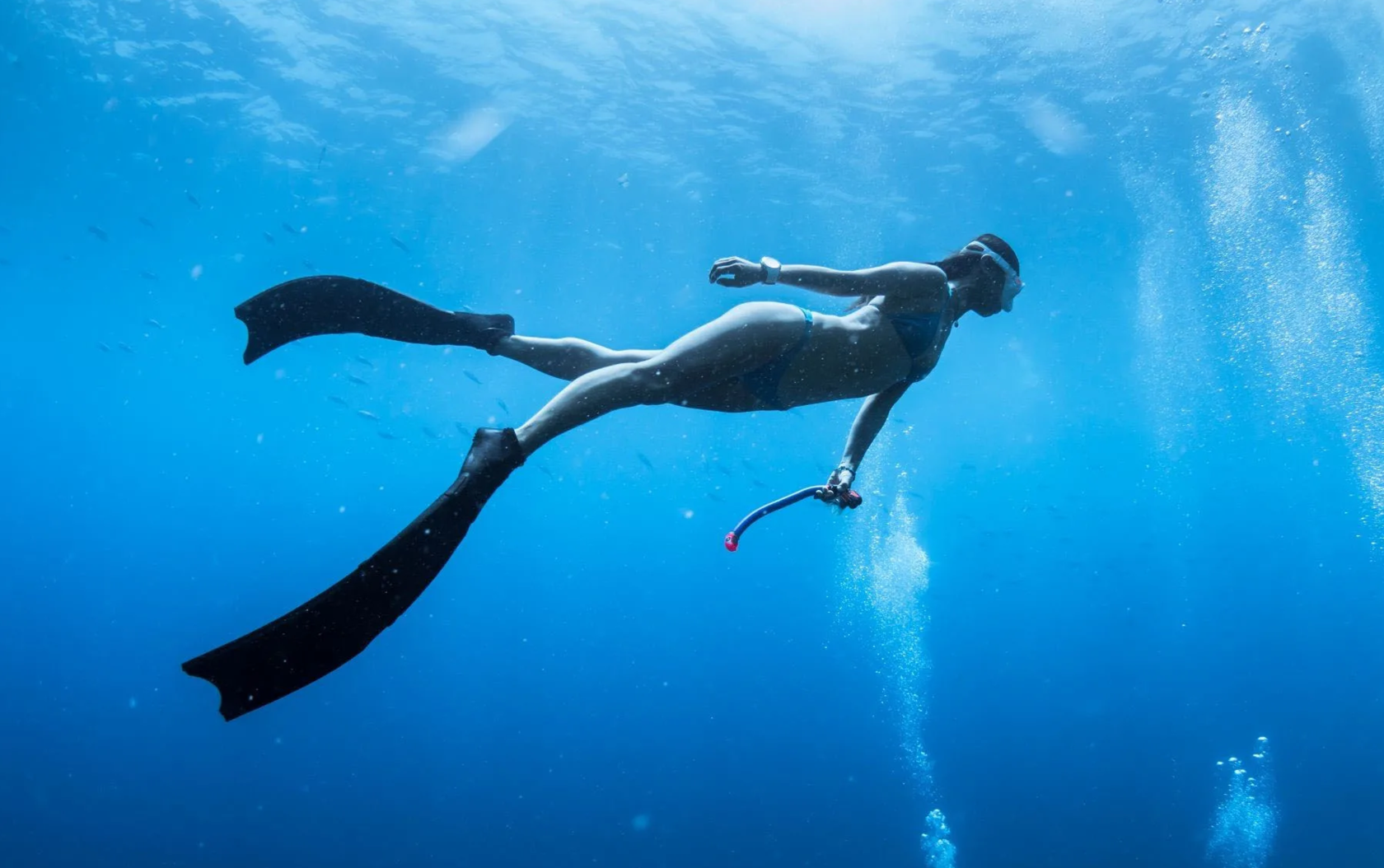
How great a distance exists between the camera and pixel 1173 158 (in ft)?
56.8

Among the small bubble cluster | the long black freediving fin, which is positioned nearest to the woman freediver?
the long black freediving fin

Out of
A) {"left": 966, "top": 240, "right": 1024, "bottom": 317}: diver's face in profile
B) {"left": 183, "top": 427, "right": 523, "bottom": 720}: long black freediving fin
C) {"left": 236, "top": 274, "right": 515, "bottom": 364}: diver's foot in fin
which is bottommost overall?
{"left": 183, "top": 427, "right": 523, "bottom": 720}: long black freediving fin

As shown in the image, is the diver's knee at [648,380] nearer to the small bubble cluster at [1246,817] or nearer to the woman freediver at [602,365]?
the woman freediver at [602,365]

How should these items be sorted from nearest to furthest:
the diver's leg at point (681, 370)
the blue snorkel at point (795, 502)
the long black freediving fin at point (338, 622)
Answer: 1. the long black freediving fin at point (338, 622)
2. the diver's leg at point (681, 370)
3. the blue snorkel at point (795, 502)

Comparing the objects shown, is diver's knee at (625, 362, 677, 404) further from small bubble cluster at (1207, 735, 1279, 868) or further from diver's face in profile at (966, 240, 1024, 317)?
small bubble cluster at (1207, 735, 1279, 868)

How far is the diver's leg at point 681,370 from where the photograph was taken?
3.12 m

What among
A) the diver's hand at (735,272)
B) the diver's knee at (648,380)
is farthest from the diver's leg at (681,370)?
the diver's hand at (735,272)

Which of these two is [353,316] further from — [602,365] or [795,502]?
[795,502]

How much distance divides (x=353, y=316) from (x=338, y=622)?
206 cm

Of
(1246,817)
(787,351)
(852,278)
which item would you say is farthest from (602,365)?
(1246,817)

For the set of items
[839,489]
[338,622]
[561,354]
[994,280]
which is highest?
[994,280]

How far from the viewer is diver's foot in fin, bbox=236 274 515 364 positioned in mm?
4035

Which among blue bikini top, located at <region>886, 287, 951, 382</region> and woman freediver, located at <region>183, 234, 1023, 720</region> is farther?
blue bikini top, located at <region>886, 287, 951, 382</region>

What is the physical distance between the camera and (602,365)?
398 centimetres
